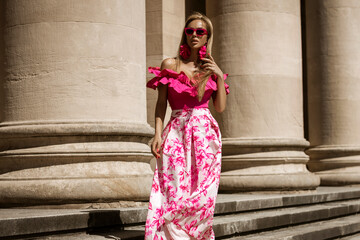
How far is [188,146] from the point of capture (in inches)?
337

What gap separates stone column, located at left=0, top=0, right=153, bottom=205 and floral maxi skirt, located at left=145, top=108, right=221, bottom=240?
2699 mm

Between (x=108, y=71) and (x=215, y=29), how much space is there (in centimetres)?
673

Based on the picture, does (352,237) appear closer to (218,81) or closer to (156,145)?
(218,81)

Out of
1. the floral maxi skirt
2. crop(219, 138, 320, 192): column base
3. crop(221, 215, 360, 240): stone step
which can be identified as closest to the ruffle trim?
the floral maxi skirt

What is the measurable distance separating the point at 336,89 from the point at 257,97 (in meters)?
6.28

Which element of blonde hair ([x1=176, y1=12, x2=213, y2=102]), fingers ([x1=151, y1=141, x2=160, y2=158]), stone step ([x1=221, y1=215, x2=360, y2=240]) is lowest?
stone step ([x1=221, y1=215, x2=360, y2=240])

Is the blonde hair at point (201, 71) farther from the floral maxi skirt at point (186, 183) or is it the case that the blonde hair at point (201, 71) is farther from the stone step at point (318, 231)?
the stone step at point (318, 231)

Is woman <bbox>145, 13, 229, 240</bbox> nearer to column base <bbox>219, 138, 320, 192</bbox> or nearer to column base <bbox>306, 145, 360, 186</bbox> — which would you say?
column base <bbox>219, 138, 320, 192</bbox>

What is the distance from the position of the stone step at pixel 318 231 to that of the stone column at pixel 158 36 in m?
5.29

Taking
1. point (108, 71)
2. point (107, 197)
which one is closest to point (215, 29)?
point (108, 71)

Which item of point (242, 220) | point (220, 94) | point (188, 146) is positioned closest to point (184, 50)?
point (220, 94)

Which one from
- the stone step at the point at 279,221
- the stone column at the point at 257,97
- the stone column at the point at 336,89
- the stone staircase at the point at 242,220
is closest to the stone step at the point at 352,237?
the stone staircase at the point at 242,220

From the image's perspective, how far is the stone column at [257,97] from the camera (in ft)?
55.5

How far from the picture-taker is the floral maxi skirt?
27.3 ft
